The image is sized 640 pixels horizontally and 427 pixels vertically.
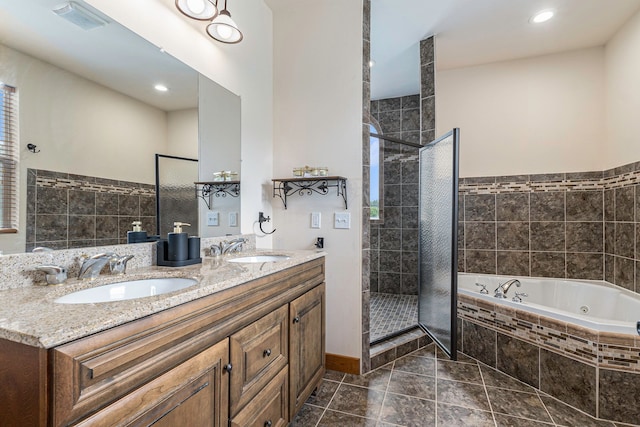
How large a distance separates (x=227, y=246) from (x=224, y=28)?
1212 mm

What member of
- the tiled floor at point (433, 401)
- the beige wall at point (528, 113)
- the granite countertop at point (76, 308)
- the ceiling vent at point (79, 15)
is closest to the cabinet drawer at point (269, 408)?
the tiled floor at point (433, 401)

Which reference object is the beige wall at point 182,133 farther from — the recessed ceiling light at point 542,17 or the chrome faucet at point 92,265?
the recessed ceiling light at point 542,17

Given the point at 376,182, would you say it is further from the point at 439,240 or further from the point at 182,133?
the point at 182,133

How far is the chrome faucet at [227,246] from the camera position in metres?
1.75

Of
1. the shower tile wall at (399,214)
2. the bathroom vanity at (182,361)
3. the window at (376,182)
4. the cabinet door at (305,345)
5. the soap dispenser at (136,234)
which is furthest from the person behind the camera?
the shower tile wall at (399,214)

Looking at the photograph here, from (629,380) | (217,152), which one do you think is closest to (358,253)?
(217,152)

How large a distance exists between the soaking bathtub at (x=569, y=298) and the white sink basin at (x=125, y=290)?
7.22ft

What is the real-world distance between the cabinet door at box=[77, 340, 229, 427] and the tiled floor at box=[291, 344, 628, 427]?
90 centimetres

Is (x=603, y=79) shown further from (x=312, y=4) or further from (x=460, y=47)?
(x=312, y=4)

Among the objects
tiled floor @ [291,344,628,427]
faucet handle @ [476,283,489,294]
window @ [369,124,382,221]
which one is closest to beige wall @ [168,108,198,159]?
tiled floor @ [291,344,628,427]

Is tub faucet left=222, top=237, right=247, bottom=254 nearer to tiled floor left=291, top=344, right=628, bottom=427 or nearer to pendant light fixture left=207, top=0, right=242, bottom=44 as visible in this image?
tiled floor left=291, top=344, right=628, bottom=427

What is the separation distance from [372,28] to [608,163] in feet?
8.26

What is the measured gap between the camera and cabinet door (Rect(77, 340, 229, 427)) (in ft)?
2.30

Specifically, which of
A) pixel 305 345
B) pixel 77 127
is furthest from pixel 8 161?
pixel 305 345
